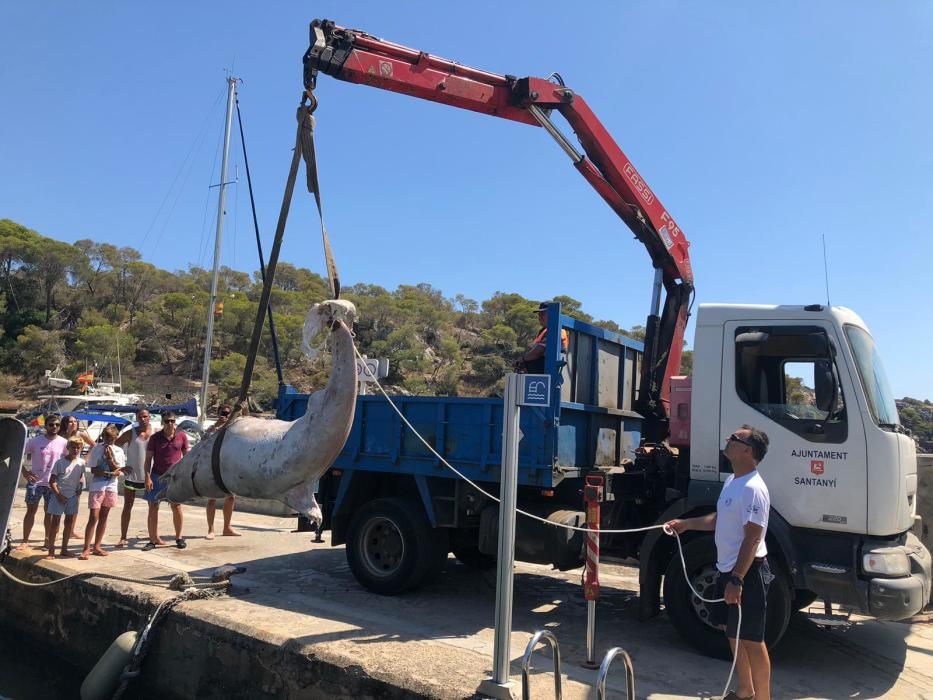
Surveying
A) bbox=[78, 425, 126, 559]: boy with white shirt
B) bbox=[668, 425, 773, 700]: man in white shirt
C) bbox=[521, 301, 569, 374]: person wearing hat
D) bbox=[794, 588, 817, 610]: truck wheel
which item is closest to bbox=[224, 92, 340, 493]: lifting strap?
bbox=[668, 425, 773, 700]: man in white shirt

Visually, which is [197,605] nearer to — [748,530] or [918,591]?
[748,530]

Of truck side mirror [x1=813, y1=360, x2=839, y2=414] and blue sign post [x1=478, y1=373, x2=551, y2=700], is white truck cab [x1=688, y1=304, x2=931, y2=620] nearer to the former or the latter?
truck side mirror [x1=813, y1=360, x2=839, y2=414]

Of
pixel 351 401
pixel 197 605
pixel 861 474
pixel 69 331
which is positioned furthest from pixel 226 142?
pixel 69 331

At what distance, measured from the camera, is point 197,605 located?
5.77 m

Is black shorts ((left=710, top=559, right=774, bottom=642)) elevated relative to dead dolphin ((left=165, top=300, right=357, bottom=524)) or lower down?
lower down

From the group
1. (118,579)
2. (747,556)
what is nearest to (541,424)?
(747,556)

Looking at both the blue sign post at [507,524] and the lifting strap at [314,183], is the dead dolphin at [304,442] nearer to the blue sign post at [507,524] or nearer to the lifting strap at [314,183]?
the lifting strap at [314,183]

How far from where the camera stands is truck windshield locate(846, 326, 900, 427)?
5012 mm

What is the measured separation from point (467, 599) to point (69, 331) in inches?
2109

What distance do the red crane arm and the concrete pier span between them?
2.57 metres

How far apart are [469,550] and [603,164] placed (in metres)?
4.88

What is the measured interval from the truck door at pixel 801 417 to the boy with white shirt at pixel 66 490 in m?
7.20

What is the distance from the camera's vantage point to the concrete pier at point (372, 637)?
14.9 ft

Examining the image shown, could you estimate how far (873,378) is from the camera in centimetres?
519
